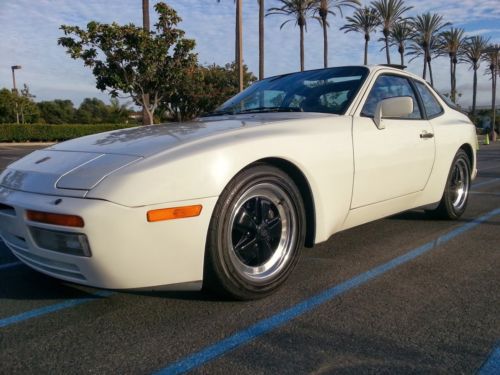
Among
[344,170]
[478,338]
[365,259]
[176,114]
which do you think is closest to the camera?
[478,338]

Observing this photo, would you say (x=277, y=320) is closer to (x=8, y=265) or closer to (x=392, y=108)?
(x=392, y=108)

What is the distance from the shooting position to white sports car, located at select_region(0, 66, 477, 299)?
2.43m

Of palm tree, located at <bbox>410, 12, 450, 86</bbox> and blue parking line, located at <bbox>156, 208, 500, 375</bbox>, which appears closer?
blue parking line, located at <bbox>156, 208, 500, 375</bbox>

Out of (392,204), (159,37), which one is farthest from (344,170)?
(159,37)

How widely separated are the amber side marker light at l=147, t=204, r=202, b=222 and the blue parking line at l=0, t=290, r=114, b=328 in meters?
0.87

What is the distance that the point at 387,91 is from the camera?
419 cm

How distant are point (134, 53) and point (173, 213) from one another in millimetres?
15900

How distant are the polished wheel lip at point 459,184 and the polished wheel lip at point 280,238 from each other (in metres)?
2.60

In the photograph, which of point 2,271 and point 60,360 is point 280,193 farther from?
point 2,271

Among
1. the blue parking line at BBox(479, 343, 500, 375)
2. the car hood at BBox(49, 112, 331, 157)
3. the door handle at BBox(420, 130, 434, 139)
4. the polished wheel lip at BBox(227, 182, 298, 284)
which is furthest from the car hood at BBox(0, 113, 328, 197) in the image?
the blue parking line at BBox(479, 343, 500, 375)

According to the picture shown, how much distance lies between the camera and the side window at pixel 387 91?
3842 mm

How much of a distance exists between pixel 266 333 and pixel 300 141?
1229mm

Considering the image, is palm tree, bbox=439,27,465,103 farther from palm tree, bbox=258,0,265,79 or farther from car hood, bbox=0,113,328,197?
car hood, bbox=0,113,328,197

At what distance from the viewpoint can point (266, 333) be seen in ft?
8.07
